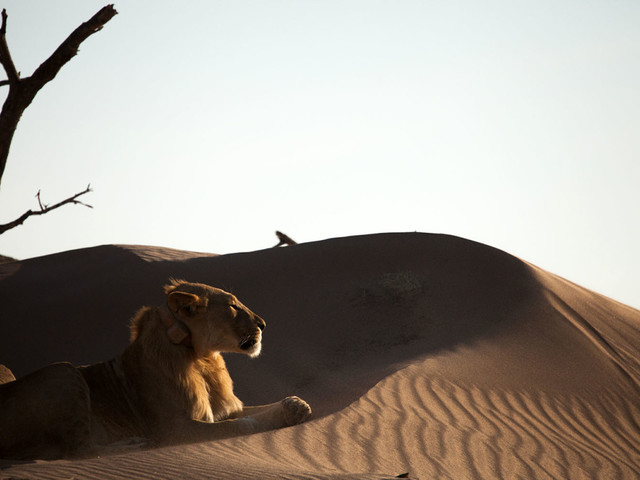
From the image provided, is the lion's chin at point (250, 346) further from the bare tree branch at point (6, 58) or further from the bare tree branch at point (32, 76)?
the bare tree branch at point (6, 58)

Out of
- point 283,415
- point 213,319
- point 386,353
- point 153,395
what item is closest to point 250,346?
point 213,319

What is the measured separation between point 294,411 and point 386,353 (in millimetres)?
5236

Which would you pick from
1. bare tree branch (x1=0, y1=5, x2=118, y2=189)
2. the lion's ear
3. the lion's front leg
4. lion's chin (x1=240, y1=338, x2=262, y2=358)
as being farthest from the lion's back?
bare tree branch (x1=0, y1=5, x2=118, y2=189)

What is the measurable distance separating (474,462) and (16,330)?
1101 centimetres

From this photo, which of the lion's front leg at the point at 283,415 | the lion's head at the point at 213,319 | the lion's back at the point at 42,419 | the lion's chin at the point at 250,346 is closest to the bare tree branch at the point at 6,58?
the lion's head at the point at 213,319

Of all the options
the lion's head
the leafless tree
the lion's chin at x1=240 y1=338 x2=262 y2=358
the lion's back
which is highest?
the leafless tree

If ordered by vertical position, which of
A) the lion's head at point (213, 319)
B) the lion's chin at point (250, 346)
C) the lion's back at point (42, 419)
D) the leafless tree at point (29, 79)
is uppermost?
the leafless tree at point (29, 79)

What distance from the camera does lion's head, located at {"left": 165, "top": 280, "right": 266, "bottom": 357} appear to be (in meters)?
6.55

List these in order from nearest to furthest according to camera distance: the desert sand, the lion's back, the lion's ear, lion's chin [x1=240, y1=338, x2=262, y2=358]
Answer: the lion's back
the desert sand
the lion's ear
lion's chin [x1=240, y1=338, x2=262, y2=358]

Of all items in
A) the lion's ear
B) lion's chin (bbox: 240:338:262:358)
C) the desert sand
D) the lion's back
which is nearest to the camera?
the lion's back

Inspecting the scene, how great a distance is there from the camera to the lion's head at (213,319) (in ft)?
21.5

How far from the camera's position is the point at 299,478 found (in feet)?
15.0

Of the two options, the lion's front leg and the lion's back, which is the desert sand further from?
the lion's back

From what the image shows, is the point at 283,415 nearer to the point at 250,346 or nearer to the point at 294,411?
the point at 294,411
